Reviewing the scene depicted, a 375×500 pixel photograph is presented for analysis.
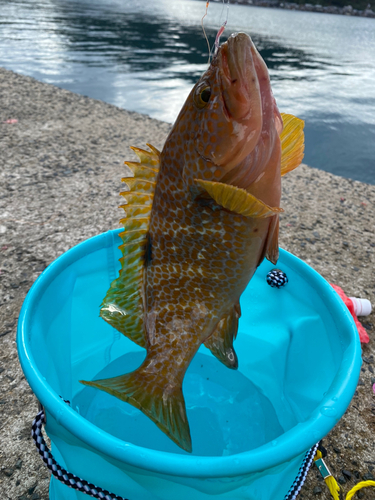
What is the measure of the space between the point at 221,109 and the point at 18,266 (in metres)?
1.98

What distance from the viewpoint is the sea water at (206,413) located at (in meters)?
1.64

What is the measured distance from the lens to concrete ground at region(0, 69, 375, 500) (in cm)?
152

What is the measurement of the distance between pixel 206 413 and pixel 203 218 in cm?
123

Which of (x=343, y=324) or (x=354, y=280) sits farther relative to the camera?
(x=354, y=280)

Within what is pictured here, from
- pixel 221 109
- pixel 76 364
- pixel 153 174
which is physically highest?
pixel 221 109

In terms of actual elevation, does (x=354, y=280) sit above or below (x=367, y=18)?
below

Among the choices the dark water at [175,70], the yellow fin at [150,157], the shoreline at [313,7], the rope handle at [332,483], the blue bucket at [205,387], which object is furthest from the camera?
the shoreline at [313,7]

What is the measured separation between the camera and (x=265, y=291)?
1748 mm

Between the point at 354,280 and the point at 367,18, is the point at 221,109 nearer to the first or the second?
the point at 354,280

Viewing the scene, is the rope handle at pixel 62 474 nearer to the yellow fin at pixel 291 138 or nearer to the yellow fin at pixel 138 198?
the yellow fin at pixel 138 198

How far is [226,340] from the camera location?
A: 1.25 meters

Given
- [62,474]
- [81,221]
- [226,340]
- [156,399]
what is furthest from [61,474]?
[81,221]

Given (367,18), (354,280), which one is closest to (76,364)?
(354,280)

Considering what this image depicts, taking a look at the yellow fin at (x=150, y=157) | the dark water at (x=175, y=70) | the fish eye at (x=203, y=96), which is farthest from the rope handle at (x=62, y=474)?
the dark water at (x=175, y=70)
